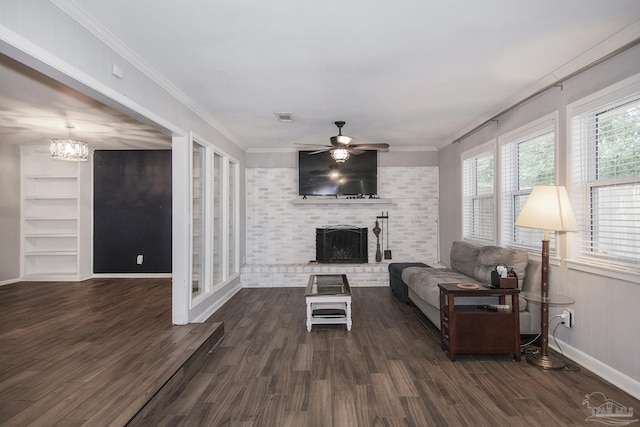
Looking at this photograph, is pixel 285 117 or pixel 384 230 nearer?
pixel 285 117

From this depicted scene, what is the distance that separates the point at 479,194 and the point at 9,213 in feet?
26.3

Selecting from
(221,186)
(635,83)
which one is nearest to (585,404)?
(635,83)

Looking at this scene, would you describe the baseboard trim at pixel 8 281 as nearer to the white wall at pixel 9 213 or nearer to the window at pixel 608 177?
the white wall at pixel 9 213

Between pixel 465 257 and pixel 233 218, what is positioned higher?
pixel 233 218

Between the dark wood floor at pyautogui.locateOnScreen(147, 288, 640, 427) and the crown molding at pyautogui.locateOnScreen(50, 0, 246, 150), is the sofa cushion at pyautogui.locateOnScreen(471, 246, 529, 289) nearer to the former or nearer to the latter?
the dark wood floor at pyautogui.locateOnScreen(147, 288, 640, 427)

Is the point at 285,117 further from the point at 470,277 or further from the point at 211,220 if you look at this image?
the point at 470,277

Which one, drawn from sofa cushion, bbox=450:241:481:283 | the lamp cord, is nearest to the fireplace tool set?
sofa cushion, bbox=450:241:481:283

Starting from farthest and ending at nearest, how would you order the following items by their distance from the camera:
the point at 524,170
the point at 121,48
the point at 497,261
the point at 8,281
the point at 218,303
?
the point at 8,281
the point at 218,303
the point at 524,170
the point at 497,261
the point at 121,48

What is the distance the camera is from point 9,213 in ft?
21.4

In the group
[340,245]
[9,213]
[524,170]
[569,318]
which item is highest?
[524,170]

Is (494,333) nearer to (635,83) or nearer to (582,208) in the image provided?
(582,208)

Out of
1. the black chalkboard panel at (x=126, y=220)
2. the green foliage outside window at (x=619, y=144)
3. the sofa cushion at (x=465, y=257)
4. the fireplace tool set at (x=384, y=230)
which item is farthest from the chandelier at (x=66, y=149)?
the green foliage outside window at (x=619, y=144)

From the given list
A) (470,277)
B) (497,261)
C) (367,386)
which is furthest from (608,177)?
(367,386)

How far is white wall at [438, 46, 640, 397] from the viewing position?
2.61 m
